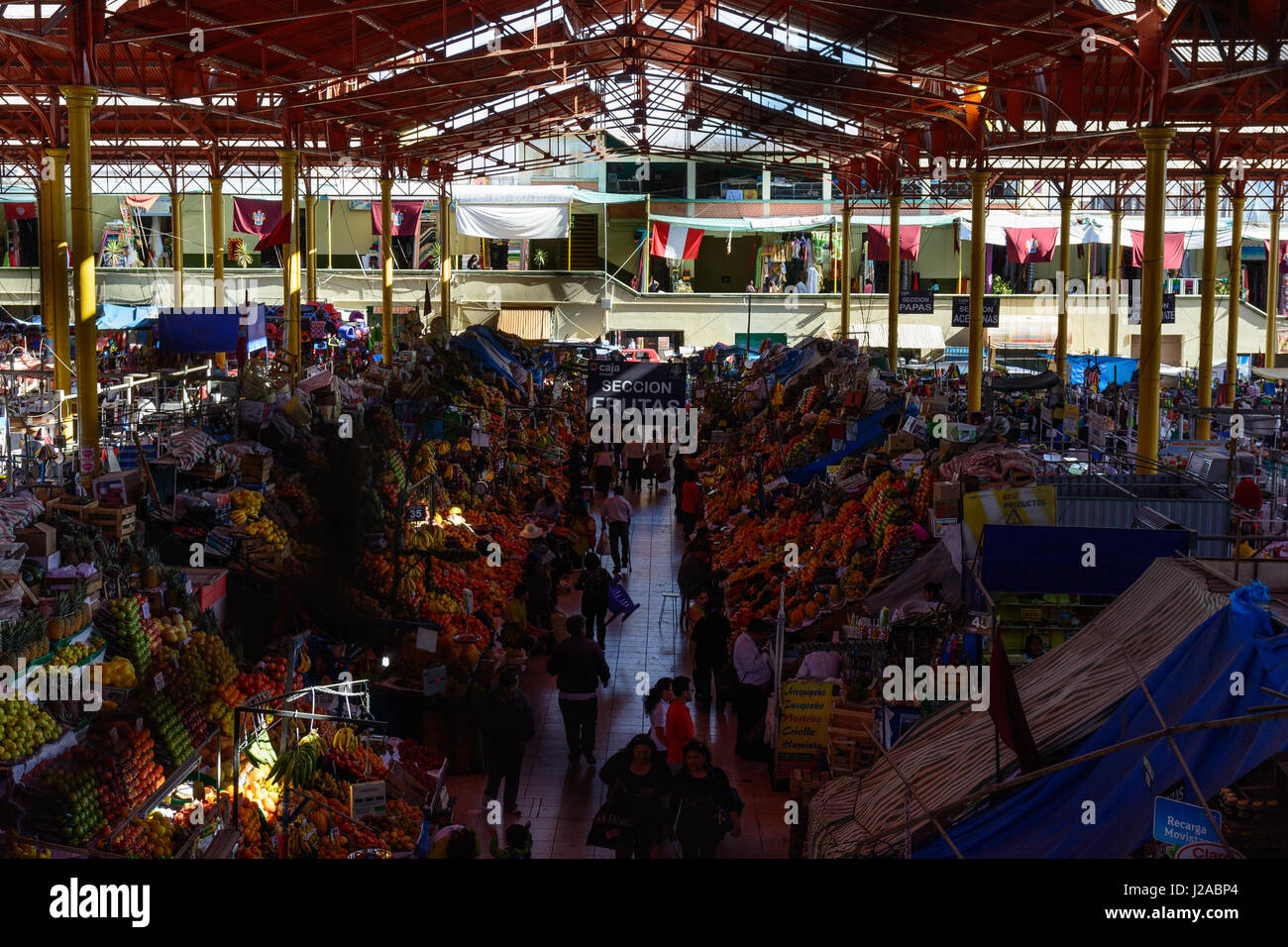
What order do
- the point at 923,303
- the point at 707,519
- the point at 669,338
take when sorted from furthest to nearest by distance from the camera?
the point at 669,338 → the point at 923,303 → the point at 707,519

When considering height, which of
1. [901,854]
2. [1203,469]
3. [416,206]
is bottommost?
[901,854]

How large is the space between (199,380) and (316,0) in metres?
4.42

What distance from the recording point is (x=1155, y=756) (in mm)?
4770

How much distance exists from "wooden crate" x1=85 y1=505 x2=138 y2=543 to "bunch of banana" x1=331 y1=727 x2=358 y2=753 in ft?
6.37

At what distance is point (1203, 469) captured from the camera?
1289 centimetres

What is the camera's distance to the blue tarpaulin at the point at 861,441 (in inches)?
573

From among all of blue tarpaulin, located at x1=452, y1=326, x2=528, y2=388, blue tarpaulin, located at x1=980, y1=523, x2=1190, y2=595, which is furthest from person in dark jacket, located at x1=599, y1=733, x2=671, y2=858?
blue tarpaulin, located at x1=452, y1=326, x2=528, y2=388

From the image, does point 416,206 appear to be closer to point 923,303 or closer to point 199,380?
point 923,303

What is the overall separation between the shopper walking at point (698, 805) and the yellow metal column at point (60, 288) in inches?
316

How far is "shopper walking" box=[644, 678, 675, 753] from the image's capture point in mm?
8203

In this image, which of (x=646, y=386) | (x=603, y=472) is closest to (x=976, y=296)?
(x=646, y=386)
